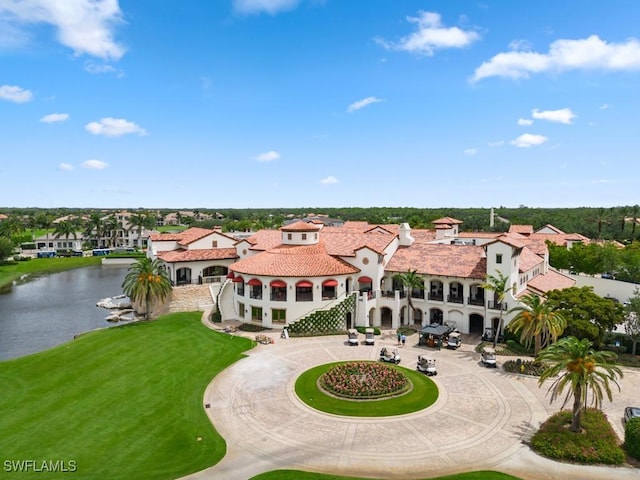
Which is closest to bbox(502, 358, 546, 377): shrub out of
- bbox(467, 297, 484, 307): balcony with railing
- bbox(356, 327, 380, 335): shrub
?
bbox(467, 297, 484, 307): balcony with railing

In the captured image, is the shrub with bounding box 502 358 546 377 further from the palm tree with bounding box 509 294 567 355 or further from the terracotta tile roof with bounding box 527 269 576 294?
the terracotta tile roof with bounding box 527 269 576 294

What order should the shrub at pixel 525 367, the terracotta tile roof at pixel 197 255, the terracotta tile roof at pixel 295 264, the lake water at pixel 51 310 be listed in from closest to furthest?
1. the shrub at pixel 525 367
2. the terracotta tile roof at pixel 295 264
3. the lake water at pixel 51 310
4. the terracotta tile roof at pixel 197 255

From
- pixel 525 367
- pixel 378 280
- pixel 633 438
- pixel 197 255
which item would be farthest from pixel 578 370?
pixel 197 255

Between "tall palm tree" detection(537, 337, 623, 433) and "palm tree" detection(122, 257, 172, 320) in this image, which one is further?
"palm tree" detection(122, 257, 172, 320)

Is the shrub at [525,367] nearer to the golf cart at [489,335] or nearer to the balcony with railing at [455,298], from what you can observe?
the golf cart at [489,335]

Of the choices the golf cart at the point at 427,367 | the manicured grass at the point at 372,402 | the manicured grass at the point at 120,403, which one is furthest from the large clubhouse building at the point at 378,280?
the manicured grass at the point at 372,402

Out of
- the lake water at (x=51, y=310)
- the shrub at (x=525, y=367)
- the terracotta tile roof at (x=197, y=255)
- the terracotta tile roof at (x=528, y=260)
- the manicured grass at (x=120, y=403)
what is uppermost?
the terracotta tile roof at (x=528, y=260)
